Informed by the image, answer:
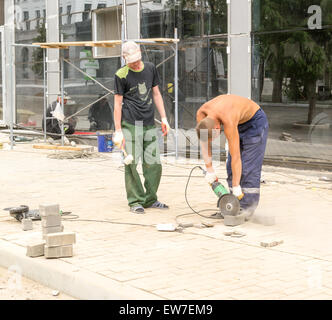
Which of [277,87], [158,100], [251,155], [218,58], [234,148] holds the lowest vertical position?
[251,155]

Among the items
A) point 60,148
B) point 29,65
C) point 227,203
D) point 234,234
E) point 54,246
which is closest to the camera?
point 54,246

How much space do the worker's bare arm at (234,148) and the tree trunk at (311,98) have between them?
553cm

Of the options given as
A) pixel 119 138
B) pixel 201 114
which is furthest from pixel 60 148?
pixel 201 114

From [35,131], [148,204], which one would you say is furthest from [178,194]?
[35,131]

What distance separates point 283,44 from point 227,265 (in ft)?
25.4

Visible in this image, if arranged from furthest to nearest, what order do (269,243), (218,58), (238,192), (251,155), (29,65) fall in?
(29,65)
(218,58)
(251,155)
(238,192)
(269,243)

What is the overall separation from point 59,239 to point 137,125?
9.00 ft

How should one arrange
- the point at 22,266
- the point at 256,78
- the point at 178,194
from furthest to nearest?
the point at 256,78 < the point at 178,194 < the point at 22,266

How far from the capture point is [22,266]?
19.9ft

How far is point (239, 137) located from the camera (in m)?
7.77

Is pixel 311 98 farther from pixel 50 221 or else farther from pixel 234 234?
pixel 50 221

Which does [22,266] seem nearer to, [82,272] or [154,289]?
[82,272]

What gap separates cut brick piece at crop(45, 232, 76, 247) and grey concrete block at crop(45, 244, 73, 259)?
31 millimetres

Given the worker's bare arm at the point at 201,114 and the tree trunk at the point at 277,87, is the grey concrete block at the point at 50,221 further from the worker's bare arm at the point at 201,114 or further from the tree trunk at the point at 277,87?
the tree trunk at the point at 277,87
